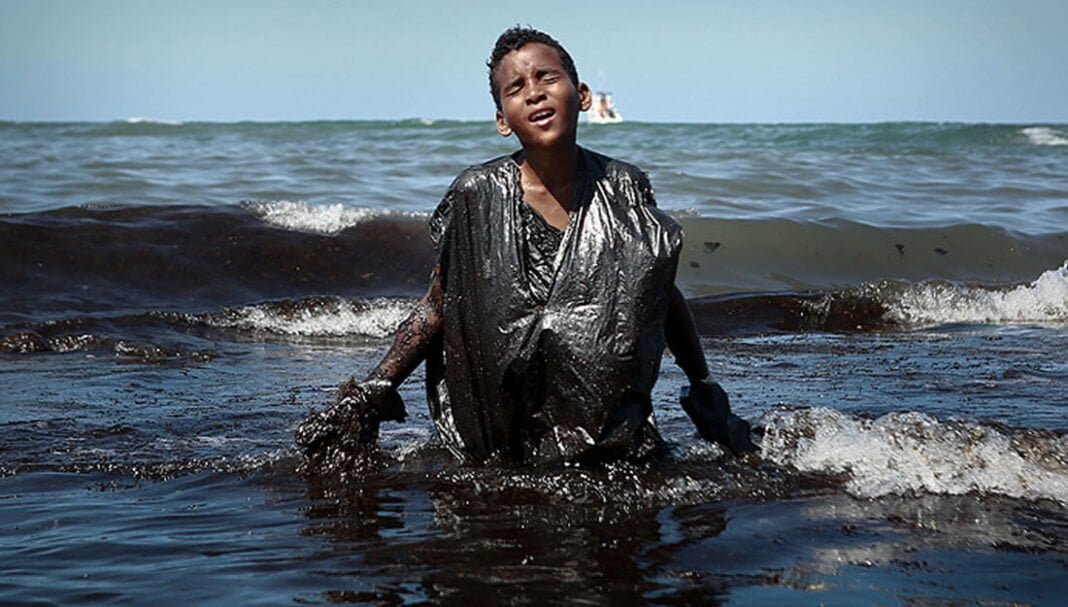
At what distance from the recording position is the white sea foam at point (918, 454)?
163 inches

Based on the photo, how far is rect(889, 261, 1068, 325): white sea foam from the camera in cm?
861

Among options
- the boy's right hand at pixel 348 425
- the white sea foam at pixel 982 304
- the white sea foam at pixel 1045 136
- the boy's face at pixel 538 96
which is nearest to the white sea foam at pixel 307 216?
the white sea foam at pixel 982 304

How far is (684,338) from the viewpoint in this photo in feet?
14.4

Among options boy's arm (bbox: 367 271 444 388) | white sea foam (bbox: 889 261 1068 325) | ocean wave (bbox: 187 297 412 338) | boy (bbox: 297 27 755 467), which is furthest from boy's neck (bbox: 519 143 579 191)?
white sea foam (bbox: 889 261 1068 325)

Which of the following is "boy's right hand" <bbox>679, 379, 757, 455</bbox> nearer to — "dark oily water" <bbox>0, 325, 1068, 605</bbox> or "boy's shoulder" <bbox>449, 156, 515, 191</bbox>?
"dark oily water" <bbox>0, 325, 1068, 605</bbox>

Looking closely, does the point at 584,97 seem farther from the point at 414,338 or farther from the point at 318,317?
the point at 318,317

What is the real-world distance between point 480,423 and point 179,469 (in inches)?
38.7

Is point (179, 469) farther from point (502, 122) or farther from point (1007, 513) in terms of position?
point (1007, 513)

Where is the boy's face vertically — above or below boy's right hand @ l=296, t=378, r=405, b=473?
above

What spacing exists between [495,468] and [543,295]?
1.87 ft

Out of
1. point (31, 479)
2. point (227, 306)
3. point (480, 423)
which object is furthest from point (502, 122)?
point (227, 306)

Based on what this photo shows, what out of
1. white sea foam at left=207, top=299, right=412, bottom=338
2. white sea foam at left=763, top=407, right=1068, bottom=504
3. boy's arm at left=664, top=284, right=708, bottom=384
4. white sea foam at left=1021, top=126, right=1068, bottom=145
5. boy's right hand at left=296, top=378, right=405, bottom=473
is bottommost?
white sea foam at left=207, top=299, right=412, bottom=338

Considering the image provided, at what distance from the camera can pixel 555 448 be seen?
4152 mm

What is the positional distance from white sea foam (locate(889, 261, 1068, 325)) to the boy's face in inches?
196
